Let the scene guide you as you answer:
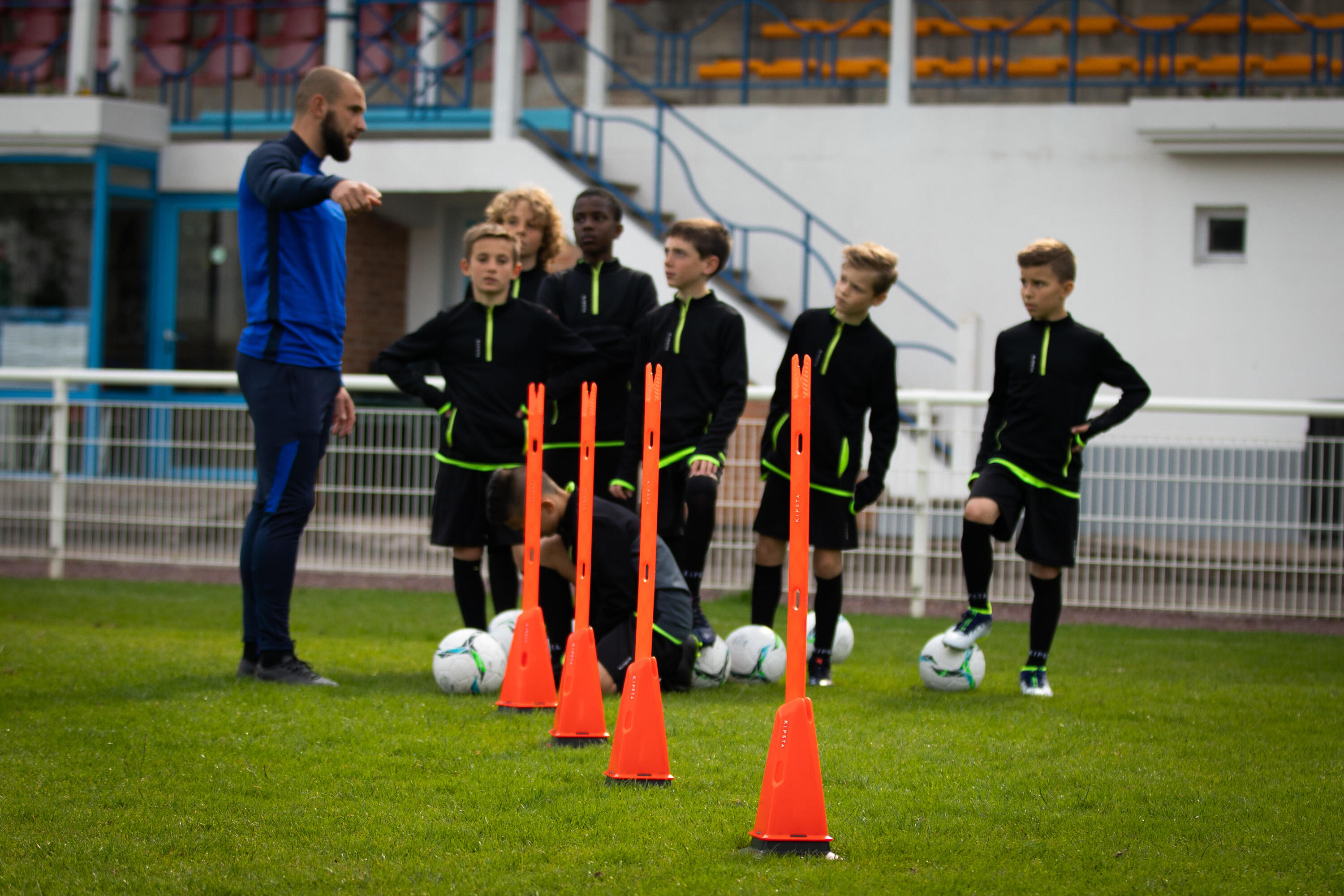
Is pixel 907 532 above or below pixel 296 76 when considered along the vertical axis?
below

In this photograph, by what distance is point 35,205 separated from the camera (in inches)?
595

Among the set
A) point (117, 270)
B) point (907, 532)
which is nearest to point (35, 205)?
point (117, 270)

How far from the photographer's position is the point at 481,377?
19.9ft

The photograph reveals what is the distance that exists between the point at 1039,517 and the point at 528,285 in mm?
2582

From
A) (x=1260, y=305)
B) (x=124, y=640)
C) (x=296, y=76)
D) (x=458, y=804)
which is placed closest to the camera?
(x=458, y=804)

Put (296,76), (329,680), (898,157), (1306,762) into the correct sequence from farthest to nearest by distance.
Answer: (296,76) → (898,157) → (329,680) → (1306,762)

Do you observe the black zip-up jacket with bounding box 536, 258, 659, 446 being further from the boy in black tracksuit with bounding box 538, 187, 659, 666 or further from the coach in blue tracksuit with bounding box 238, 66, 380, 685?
the coach in blue tracksuit with bounding box 238, 66, 380, 685

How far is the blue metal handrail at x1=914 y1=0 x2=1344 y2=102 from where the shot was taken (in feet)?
42.2

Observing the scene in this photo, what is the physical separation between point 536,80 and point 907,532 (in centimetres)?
1008

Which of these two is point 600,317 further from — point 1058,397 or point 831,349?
point 1058,397

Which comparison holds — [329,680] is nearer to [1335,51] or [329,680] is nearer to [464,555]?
[464,555]

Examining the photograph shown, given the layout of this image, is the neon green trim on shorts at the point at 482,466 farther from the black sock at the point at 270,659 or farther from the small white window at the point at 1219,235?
the small white window at the point at 1219,235

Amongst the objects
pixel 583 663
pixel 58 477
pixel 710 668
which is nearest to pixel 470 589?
pixel 710 668

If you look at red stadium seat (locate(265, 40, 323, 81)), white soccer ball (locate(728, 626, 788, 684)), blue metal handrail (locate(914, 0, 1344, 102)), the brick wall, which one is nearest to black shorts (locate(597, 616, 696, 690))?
white soccer ball (locate(728, 626, 788, 684))
